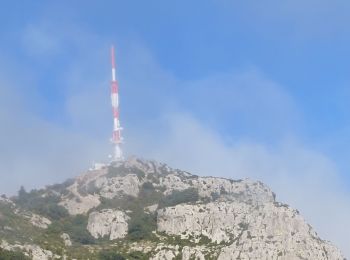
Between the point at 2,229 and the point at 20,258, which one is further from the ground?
the point at 2,229

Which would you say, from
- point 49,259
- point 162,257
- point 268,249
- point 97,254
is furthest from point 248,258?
point 49,259

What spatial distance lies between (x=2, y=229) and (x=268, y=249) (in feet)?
256

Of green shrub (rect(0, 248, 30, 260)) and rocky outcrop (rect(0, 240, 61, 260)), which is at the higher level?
rocky outcrop (rect(0, 240, 61, 260))

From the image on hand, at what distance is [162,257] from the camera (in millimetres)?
198875

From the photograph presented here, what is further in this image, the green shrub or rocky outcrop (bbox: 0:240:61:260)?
rocky outcrop (bbox: 0:240:61:260)

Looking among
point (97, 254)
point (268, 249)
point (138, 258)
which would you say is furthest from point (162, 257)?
point (268, 249)

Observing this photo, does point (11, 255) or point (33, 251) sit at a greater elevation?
point (33, 251)

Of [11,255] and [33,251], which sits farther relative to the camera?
[33,251]

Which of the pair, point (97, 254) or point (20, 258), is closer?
point (20, 258)

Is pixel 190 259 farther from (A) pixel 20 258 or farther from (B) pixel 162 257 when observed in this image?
(A) pixel 20 258

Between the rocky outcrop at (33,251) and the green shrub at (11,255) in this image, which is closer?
the green shrub at (11,255)

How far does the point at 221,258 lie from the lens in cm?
19550

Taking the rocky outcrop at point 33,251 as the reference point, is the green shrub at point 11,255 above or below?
below

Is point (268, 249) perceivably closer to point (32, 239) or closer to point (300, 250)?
point (300, 250)
